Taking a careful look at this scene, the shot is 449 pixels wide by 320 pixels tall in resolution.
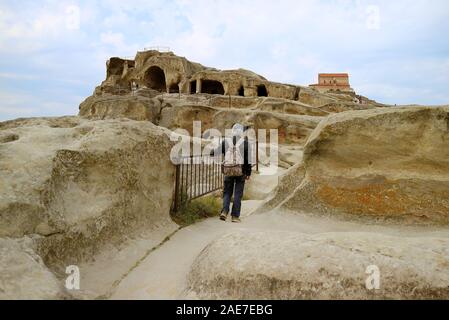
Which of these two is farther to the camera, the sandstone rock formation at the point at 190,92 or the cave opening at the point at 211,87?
the cave opening at the point at 211,87

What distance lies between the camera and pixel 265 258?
2938mm

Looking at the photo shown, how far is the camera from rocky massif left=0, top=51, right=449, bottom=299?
270 cm

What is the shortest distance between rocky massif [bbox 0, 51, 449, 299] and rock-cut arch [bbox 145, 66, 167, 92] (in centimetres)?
3372

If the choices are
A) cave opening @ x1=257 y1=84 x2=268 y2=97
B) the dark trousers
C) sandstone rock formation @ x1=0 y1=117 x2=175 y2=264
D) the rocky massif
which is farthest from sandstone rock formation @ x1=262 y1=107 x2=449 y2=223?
cave opening @ x1=257 y1=84 x2=268 y2=97

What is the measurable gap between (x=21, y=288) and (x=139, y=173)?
2487 millimetres

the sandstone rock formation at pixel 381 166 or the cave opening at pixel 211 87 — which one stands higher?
the cave opening at pixel 211 87

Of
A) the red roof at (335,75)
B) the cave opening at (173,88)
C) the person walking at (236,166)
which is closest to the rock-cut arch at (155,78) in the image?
the cave opening at (173,88)

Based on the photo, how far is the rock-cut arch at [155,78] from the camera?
39.2m

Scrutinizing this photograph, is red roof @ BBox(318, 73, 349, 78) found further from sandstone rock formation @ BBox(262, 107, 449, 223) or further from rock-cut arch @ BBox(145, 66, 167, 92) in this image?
sandstone rock formation @ BBox(262, 107, 449, 223)

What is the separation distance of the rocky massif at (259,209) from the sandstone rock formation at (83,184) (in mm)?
13

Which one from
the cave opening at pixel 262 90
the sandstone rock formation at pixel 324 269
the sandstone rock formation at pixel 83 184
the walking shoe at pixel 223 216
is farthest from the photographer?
the cave opening at pixel 262 90

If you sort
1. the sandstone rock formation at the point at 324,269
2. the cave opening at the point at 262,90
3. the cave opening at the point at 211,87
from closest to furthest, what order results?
the sandstone rock formation at the point at 324,269 → the cave opening at the point at 262,90 → the cave opening at the point at 211,87

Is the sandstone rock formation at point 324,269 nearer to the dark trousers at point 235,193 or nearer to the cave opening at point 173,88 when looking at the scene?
the dark trousers at point 235,193
